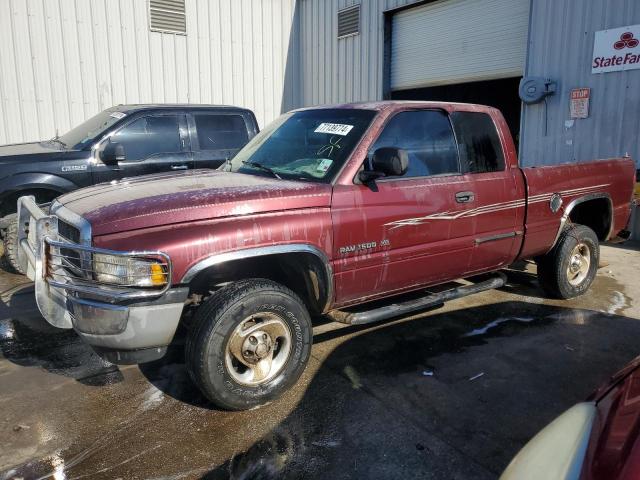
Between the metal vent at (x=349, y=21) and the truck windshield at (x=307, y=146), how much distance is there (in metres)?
9.31

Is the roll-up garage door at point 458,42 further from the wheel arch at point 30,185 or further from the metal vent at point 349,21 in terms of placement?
the wheel arch at point 30,185

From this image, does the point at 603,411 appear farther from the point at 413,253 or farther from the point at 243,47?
the point at 243,47

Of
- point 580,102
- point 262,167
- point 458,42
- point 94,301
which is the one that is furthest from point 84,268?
point 458,42

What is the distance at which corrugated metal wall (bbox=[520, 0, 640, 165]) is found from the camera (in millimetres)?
7941

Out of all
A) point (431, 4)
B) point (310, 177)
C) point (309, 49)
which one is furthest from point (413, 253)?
point (309, 49)

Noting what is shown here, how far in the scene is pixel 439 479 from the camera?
8.38ft

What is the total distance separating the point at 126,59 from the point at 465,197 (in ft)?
31.2

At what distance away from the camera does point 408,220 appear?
3.73 m

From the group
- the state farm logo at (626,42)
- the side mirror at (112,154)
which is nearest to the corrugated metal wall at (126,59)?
the side mirror at (112,154)

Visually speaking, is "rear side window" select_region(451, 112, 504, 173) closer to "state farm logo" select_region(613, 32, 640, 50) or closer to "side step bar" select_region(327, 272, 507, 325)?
"side step bar" select_region(327, 272, 507, 325)

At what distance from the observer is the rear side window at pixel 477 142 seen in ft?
13.9

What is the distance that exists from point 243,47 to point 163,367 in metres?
10.4

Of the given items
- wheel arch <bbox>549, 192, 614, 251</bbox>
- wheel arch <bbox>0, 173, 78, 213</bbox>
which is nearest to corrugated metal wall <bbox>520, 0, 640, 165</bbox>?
wheel arch <bbox>549, 192, 614, 251</bbox>

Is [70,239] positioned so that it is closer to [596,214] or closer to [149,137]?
[149,137]
